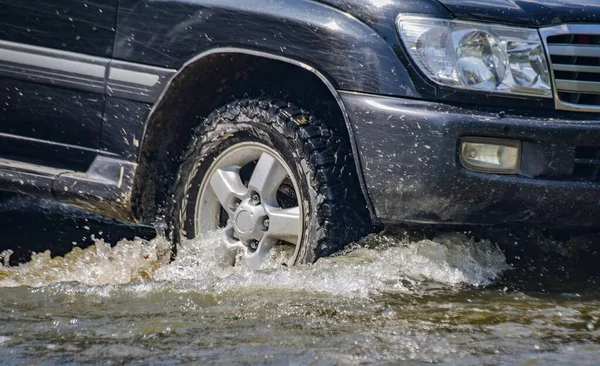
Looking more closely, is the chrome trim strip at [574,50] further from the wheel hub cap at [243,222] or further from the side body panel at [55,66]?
the side body panel at [55,66]

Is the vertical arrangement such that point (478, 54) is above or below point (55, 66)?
above

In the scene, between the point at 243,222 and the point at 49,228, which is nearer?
the point at 243,222

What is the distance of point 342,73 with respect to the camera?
3688 millimetres

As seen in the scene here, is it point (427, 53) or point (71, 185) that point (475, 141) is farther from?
point (71, 185)

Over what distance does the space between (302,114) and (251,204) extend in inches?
17.2

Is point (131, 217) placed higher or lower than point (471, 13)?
lower

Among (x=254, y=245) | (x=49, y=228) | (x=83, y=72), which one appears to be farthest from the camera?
(x=49, y=228)

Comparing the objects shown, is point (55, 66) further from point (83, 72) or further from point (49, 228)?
point (49, 228)

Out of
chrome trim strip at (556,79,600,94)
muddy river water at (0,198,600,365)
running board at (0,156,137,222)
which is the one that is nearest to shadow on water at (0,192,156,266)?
muddy river water at (0,198,600,365)

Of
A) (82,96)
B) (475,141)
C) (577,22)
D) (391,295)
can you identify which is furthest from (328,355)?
(82,96)

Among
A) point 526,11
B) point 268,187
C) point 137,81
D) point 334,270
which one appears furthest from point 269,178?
point 526,11

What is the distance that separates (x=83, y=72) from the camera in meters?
4.32

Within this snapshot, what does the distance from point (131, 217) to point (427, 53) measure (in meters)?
1.50

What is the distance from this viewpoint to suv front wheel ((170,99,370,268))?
388 centimetres
